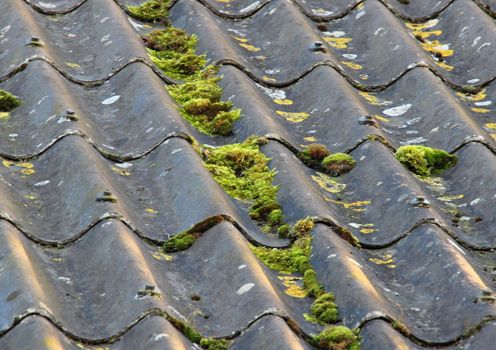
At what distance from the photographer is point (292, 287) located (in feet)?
10.8

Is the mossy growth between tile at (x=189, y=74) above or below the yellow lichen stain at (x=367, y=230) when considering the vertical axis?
→ above

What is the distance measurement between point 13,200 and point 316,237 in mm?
1029

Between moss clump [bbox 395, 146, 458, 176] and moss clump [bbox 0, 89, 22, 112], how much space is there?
1.53m

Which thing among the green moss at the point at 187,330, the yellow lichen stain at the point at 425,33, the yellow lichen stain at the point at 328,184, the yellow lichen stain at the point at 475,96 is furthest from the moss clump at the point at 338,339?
the yellow lichen stain at the point at 425,33

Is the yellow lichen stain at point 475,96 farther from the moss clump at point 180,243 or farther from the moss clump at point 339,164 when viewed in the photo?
the moss clump at point 180,243

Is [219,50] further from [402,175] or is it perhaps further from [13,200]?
[13,200]

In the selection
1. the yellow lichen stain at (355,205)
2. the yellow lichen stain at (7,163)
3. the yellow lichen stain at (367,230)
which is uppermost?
the yellow lichen stain at (7,163)

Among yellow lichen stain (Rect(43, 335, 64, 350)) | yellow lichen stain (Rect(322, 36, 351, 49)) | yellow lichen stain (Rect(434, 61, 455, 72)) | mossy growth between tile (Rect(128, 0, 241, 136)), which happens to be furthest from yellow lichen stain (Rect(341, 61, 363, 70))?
yellow lichen stain (Rect(43, 335, 64, 350))

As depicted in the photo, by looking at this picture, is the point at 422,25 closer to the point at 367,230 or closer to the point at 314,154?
the point at 314,154

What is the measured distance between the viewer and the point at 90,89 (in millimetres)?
4262

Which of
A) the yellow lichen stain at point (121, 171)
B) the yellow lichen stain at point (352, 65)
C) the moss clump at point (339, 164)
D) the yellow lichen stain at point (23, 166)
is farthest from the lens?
the yellow lichen stain at point (352, 65)

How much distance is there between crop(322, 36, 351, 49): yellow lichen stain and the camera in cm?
493

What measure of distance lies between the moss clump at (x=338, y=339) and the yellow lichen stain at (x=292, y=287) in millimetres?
245

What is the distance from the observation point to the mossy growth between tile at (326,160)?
4012mm
